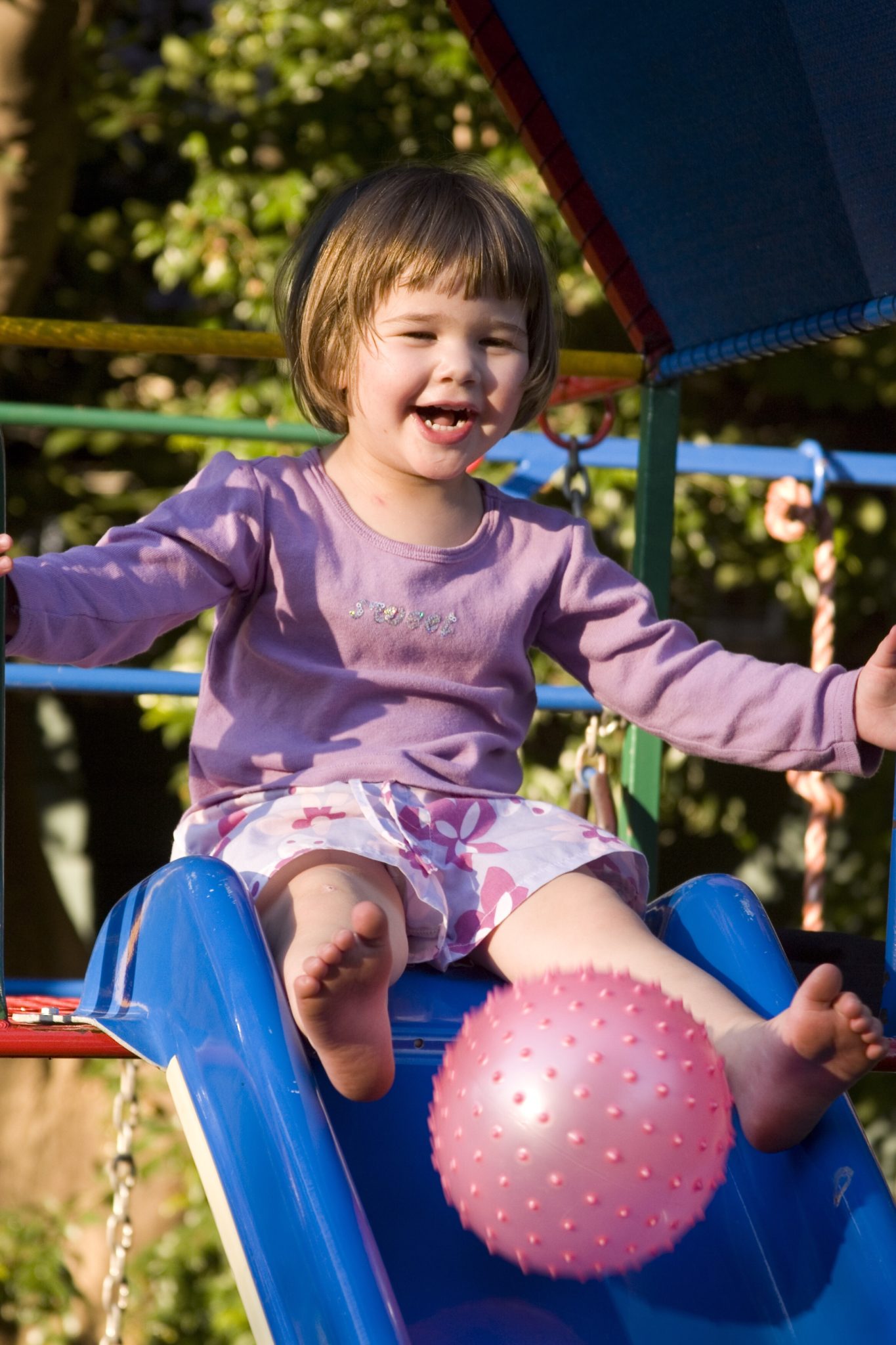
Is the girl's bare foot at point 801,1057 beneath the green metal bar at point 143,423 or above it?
beneath

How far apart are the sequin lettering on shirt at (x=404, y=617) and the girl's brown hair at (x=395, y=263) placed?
0.82 ft

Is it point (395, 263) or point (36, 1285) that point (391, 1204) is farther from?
point (36, 1285)

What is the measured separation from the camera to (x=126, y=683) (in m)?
2.40

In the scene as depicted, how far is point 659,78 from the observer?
6.75ft

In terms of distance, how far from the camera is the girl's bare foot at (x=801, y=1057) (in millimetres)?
1277

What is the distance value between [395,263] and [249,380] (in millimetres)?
2515

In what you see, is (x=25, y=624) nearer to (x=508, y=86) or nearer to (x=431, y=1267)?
(x=431, y=1267)

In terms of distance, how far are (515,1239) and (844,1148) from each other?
383mm

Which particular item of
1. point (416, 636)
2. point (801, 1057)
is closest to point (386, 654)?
point (416, 636)

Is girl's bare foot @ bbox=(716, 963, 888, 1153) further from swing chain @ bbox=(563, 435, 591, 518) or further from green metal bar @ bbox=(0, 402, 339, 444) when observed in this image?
green metal bar @ bbox=(0, 402, 339, 444)

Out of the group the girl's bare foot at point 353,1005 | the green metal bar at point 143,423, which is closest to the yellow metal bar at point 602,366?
the green metal bar at point 143,423

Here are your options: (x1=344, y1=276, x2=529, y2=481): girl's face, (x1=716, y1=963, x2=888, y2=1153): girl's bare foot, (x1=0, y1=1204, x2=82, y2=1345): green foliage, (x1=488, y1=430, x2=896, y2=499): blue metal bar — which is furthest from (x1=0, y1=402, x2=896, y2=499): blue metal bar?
(x1=0, y1=1204, x2=82, y2=1345): green foliage

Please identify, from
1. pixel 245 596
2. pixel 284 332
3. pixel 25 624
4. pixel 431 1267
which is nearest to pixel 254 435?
pixel 284 332

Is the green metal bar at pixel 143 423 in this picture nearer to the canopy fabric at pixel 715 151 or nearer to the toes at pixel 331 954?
the canopy fabric at pixel 715 151
